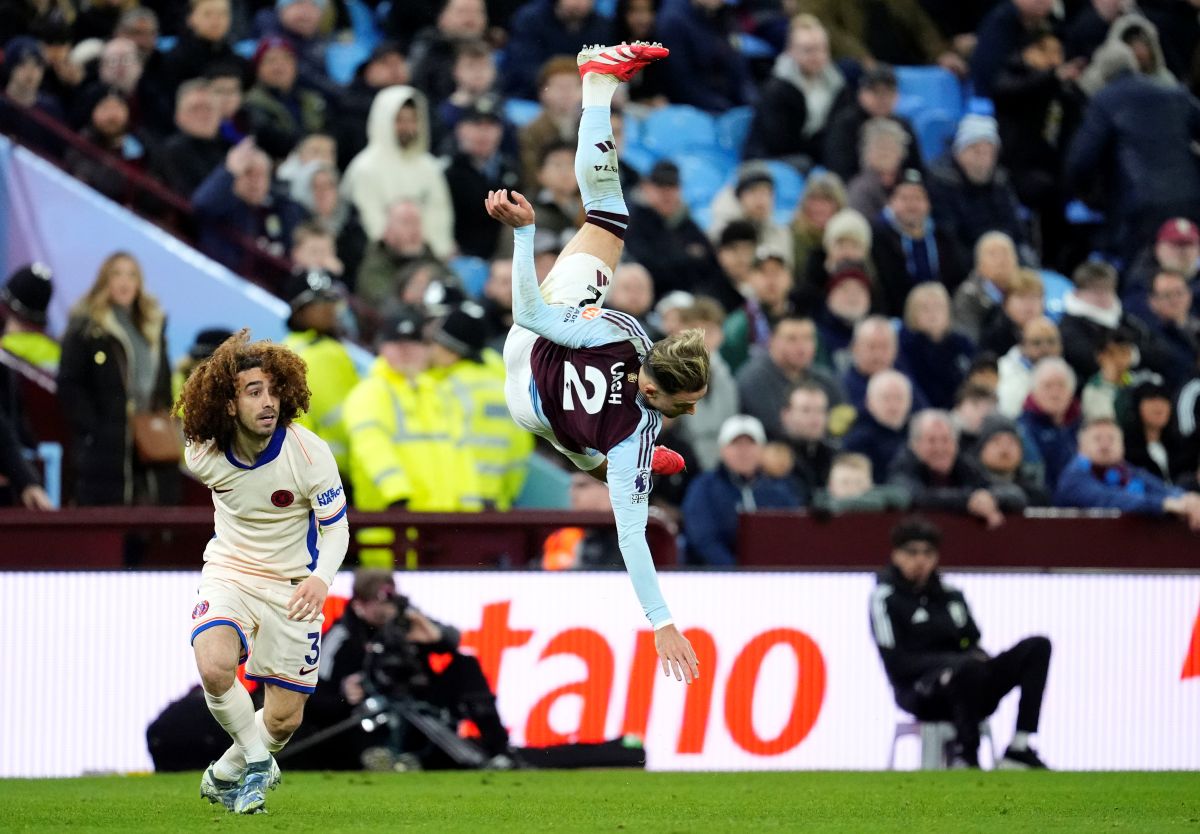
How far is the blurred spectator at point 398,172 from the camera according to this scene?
15.1m

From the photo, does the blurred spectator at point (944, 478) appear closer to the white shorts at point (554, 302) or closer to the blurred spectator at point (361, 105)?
the white shorts at point (554, 302)

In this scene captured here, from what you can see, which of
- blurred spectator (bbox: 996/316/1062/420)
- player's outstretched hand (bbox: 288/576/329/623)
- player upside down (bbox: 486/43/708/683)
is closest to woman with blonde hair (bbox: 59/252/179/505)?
player upside down (bbox: 486/43/708/683)

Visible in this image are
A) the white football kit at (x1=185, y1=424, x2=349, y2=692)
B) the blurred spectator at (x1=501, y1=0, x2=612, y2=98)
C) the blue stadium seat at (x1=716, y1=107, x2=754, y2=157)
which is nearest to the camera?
the white football kit at (x1=185, y1=424, x2=349, y2=692)

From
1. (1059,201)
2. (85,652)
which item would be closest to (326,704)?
(85,652)

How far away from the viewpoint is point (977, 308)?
53.1ft

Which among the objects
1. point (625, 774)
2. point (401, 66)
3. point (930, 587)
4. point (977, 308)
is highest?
point (401, 66)

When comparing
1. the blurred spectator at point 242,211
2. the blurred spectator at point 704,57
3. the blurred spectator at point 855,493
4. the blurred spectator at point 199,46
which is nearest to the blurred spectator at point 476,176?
the blurred spectator at point 242,211

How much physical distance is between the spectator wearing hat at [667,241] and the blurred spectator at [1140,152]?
4035mm

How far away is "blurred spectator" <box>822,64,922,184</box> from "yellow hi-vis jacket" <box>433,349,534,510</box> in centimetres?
496

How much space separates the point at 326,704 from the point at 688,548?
99.8 inches

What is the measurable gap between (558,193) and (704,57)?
3.64 m

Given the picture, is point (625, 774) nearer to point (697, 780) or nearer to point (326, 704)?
point (697, 780)

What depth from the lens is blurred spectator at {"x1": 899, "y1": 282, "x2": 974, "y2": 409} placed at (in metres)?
15.4

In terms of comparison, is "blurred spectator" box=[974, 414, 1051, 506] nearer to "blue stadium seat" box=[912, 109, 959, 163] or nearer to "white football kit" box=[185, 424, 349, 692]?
"blue stadium seat" box=[912, 109, 959, 163]
